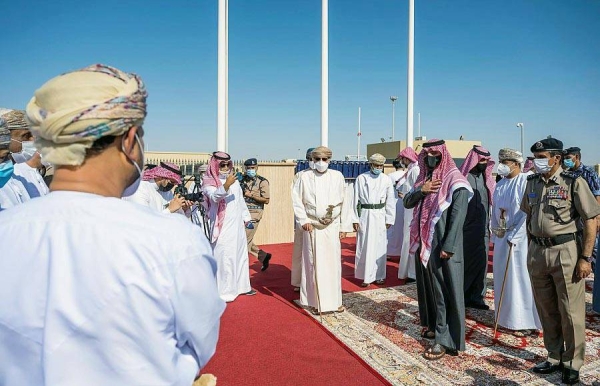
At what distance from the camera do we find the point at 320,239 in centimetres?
485

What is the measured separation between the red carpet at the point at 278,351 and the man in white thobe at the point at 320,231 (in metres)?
0.36

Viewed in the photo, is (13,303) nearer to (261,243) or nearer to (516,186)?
(516,186)

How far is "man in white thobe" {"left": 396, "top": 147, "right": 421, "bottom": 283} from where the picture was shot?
20.2 ft

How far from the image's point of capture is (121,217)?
0.92m

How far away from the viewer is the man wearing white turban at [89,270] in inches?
35.1

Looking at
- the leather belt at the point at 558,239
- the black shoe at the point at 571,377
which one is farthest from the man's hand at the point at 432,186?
the black shoe at the point at 571,377

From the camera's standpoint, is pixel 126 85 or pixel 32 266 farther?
pixel 126 85

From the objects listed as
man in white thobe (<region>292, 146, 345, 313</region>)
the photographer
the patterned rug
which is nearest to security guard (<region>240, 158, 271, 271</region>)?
the photographer

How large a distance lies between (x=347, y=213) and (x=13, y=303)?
4.54m

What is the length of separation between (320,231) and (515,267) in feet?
7.20

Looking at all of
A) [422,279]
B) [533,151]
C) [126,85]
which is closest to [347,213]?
[422,279]

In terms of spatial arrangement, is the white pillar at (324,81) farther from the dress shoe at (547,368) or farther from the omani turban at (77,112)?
the omani turban at (77,112)

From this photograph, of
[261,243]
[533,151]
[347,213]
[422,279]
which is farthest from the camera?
[261,243]

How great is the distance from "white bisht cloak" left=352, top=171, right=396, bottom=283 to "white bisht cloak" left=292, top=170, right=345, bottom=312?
45.9 inches
